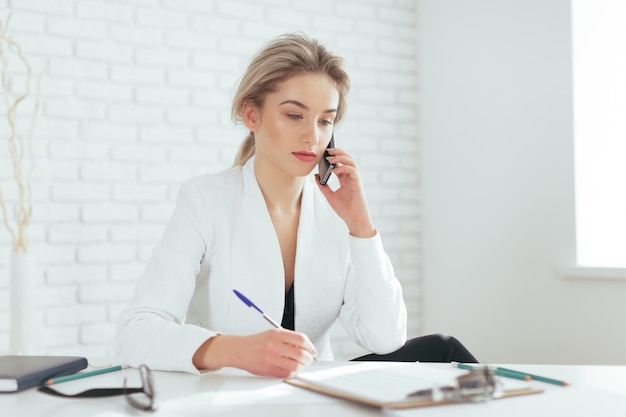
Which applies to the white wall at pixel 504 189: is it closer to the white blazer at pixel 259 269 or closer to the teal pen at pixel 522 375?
the white blazer at pixel 259 269

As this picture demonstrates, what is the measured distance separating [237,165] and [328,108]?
0.37 m

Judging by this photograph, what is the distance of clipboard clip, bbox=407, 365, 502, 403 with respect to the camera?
971 millimetres

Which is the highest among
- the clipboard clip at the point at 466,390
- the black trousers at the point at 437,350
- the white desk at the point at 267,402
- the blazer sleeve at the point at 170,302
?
the blazer sleeve at the point at 170,302

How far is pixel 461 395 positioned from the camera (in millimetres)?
979

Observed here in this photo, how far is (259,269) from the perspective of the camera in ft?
5.82

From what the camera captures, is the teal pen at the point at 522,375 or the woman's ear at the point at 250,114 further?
Result: the woman's ear at the point at 250,114

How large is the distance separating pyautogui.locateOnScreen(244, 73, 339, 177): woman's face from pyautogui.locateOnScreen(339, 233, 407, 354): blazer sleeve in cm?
24

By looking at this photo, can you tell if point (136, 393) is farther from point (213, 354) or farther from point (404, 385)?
point (404, 385)

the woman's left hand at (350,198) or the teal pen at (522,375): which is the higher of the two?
the woman's left hand at (350,198)

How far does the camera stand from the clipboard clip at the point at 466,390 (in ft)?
3.19

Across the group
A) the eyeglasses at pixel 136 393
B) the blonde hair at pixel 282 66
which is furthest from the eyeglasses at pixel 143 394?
the blonde hair at pixel 282 66

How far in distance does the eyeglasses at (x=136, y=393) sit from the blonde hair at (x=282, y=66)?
91 centimetres

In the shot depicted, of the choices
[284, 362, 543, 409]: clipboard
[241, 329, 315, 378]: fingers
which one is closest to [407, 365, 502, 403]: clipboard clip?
[284, 362, 543, 409]: clipboard

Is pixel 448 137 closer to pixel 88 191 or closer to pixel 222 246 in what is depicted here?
pixel 88 191
